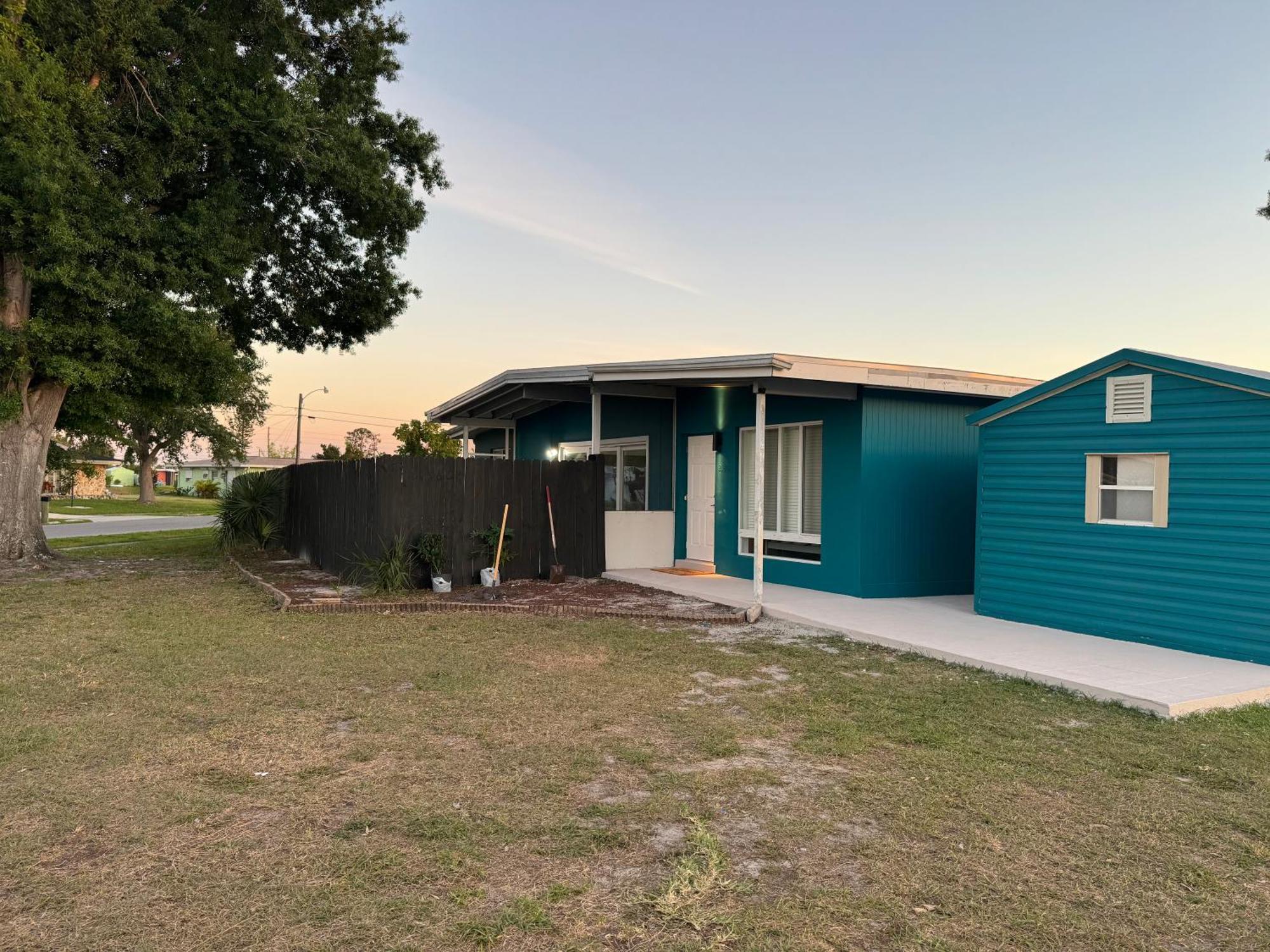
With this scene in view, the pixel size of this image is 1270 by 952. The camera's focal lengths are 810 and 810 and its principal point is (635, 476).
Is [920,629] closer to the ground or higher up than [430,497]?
closer to the ground

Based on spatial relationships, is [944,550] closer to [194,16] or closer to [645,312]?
[645,312]

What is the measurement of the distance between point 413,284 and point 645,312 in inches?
236

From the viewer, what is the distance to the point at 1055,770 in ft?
14.0

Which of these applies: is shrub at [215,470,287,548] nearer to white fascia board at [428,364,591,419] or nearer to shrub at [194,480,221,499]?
white fascia board at [428,364,591,419]

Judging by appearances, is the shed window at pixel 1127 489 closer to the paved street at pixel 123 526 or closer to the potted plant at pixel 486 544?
the potted plant at pixel 486 544

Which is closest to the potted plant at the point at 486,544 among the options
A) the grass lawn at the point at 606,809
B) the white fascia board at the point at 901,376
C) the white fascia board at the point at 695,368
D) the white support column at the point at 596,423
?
the white support column at the point at 596,423

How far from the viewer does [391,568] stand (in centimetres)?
1004

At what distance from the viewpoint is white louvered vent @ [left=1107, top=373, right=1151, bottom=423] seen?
755 centimetres

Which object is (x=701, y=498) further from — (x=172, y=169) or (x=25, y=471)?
(x=25, y=471)

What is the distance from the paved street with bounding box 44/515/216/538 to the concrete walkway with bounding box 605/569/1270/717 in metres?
16.3

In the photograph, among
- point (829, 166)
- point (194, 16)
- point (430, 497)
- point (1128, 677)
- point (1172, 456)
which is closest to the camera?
point (1128, 677)

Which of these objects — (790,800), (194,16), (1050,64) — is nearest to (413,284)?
(194,16)

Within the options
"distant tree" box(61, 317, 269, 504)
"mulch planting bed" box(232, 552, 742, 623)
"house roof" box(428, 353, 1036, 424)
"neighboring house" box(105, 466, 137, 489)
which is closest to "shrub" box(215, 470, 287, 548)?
"distant tree" box(61, 317, 269, 504)

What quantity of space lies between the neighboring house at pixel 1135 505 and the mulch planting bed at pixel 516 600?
318 cm
